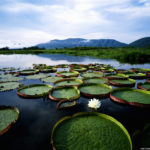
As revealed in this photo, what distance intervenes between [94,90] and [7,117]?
335 cm

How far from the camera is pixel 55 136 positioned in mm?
2340

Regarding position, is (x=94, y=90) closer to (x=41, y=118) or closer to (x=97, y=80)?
(x=97, y=80)

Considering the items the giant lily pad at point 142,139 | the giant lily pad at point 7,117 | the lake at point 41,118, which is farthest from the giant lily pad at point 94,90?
the giant lily pad at point 7,117

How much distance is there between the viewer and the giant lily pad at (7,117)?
2582mm

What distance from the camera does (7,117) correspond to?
2.97 metres

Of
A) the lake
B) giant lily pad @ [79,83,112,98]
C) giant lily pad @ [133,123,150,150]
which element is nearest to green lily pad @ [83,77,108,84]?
giant lily pad @ [79,83,112,98]

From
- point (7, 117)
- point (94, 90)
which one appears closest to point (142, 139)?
point (94, 90)

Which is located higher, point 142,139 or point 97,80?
point 97,80

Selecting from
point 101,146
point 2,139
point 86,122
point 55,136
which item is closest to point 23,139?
point 2,139

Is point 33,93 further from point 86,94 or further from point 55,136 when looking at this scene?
point 55,136

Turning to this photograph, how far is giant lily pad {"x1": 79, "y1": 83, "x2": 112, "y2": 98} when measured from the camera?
4.36m

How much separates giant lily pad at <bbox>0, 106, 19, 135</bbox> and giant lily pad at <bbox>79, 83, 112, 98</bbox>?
100 inches

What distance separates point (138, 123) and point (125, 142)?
3.76 feet

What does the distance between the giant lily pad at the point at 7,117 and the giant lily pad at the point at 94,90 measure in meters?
2.54
